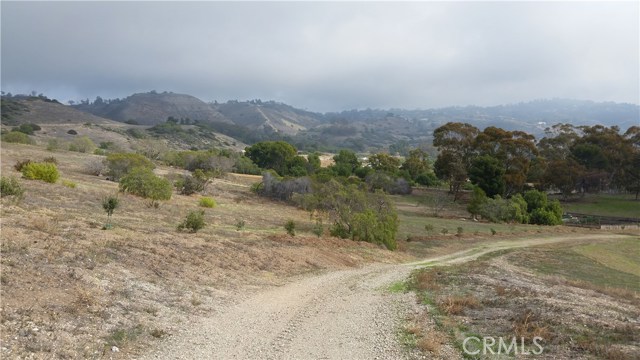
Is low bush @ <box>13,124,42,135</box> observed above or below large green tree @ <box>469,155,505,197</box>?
above

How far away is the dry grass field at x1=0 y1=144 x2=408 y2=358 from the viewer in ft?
31.1

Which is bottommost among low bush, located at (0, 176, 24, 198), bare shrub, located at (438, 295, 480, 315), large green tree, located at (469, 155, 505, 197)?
large green tree, located at (469, 155, 505, 197)

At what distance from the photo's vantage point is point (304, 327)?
1169 centimetres

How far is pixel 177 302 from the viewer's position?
508 inches

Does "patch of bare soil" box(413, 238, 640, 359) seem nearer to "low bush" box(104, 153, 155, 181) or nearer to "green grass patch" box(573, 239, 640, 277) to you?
"green grass patch" box(573, 239, 640, 277)

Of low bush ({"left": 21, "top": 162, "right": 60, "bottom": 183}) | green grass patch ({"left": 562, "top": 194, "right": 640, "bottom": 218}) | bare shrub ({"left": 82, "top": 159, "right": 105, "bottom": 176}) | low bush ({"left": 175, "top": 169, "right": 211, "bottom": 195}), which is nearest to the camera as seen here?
low bush ({"left": 21, "top": 162, "right": 60, "bottom": 183})

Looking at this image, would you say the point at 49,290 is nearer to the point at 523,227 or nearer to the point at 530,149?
the point at 523,227

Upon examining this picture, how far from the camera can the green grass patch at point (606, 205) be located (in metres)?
69.1

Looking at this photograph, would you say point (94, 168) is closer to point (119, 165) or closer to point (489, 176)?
point (119, 165)

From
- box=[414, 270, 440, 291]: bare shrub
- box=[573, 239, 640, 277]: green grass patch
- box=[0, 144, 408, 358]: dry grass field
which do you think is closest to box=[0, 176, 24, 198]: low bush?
box=[0, 144, 408, 358]: dry grass field

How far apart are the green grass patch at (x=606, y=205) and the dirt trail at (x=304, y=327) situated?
65.4m

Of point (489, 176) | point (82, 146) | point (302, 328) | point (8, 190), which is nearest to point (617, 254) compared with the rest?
point (489, 176)

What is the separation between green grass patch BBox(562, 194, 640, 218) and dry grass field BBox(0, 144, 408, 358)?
54483mm

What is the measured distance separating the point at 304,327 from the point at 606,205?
7651 centimetres
